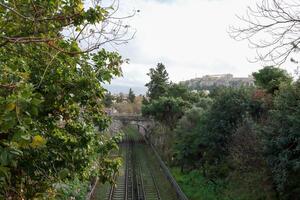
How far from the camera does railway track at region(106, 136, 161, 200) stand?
2656 centimetres

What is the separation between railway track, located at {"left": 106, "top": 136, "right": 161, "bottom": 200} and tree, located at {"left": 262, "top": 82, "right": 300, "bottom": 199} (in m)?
10.4

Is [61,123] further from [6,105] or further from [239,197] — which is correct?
[239,197]

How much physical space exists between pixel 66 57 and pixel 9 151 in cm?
483

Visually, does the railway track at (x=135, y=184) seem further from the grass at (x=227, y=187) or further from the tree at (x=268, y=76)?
the tree at (x=268, y=76)

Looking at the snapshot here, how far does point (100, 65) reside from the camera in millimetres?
8562

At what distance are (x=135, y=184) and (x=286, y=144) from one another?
57.8 feet

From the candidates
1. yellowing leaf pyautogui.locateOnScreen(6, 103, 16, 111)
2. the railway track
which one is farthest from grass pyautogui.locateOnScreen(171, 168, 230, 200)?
yellowing leaf pyautogui.locateOnScreen(6, 103, 16, 111)

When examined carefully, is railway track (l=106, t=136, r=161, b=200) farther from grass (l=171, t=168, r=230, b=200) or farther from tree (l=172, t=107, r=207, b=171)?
tree (l=172, t=107, r=207, b=171)

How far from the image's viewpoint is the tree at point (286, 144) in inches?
571

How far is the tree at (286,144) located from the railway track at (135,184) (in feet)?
34.3

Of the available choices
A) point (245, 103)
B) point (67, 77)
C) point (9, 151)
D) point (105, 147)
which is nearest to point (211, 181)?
point (245, 103)

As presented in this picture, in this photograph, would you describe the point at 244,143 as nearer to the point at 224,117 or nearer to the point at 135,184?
the point at 224,117

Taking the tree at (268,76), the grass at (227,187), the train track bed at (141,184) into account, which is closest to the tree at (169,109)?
the train track bed at (141,184)

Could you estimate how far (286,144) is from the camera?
49.3ft
